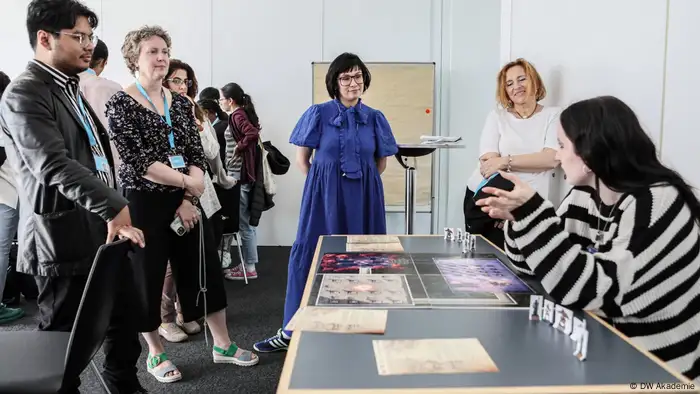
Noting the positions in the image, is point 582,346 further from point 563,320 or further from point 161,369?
point 161,369

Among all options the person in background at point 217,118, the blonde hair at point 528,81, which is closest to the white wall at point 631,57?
the blonde hair at point 528,81

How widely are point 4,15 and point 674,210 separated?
6.29 metres

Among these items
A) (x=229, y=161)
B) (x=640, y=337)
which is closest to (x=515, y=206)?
(x=640, y=337)

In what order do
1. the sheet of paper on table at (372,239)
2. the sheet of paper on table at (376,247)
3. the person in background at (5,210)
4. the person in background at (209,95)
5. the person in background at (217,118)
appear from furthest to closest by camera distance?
the person in background at (209,95)
the person in background at (217,118)
the person in background at (5,210)
the sheet of paper on table at (372,239)
the sheet of paper on table at (376,247)

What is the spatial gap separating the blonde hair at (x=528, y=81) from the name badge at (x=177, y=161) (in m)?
1.50

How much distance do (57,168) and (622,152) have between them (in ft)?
5.04

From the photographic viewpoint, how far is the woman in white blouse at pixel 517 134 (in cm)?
243

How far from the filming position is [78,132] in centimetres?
177

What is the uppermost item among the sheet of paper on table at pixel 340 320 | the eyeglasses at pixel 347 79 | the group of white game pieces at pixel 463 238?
the eyeglasses at pixel 347 79

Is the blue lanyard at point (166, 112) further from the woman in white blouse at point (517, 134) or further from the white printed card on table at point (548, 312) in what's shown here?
the white printed card on table at point (548, 312)

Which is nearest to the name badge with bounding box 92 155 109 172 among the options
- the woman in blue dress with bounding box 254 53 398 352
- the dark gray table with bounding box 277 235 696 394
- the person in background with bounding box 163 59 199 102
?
the woman in blue dress with bounding box 254 53 398 352

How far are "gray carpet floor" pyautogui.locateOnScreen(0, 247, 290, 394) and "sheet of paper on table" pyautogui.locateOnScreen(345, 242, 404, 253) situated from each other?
32.1 inches

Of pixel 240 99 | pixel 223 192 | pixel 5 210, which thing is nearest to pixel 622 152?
pixel 223 192

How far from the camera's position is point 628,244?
1171 millimetres
